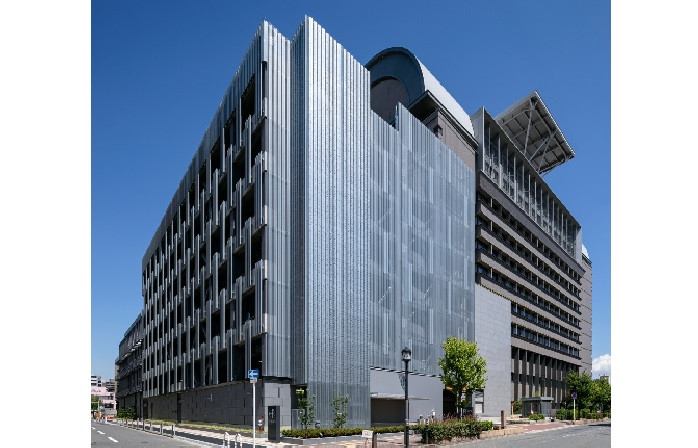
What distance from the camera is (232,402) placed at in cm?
5003

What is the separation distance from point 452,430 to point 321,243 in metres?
16.1

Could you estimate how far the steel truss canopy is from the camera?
9119 centimetres

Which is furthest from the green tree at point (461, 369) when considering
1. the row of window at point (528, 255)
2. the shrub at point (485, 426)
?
the row of window at point (528, 255)

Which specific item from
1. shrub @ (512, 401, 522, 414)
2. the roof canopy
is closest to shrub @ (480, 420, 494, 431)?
the roof canopy

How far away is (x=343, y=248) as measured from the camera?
47.7m

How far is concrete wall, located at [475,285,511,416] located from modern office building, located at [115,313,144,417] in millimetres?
59162

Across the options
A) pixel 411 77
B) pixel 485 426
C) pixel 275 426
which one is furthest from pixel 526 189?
pixel 275 426

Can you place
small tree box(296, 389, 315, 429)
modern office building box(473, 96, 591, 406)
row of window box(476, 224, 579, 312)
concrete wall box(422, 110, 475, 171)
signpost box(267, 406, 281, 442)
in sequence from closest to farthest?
signpost box(267, 406, 281, 442) < small tree box(296, 389, 315, 429) < concrete wall box(422, 110, 475, 171) < row of window box(476, 224, 579, 312) < modern office building box(473, 96, 591, 406)

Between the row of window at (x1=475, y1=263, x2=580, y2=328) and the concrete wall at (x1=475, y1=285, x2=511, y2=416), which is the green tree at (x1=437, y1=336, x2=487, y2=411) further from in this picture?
the row of window at (x1=475, y1=263, x2=580, y2=328)

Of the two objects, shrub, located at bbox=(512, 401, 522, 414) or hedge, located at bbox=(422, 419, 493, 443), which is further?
shrub, located at bbox=(512, 401, 522, 414)

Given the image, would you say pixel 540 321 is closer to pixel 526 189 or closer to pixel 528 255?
pixel 528 255

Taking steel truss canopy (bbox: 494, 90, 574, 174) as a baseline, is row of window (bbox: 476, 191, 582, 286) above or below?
below


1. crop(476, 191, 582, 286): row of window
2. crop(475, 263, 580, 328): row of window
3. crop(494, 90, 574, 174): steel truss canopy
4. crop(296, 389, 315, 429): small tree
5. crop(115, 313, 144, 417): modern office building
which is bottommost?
crop(115, 313, 144, 417): modern office building
